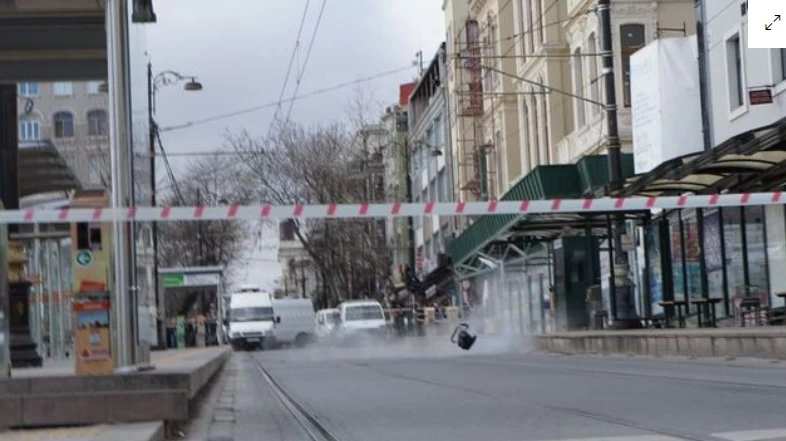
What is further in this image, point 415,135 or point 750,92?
point 415,135

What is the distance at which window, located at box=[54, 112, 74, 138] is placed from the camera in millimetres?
17031

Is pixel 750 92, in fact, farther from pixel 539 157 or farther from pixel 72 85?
pixel 539 157

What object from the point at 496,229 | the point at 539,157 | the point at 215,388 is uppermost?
the point at 539,157

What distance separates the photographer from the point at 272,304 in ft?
199

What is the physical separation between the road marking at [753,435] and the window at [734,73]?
20667 mm

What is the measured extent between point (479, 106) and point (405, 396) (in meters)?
44.1

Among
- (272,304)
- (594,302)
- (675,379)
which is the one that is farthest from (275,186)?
(675,379)

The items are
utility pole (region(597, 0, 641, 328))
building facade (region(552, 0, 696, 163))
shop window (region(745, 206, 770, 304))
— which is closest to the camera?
shop window (region(745, 206, 770, 304))

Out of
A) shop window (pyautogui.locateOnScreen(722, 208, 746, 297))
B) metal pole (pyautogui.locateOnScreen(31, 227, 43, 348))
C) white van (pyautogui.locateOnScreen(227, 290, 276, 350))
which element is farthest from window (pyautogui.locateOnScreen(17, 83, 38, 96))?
white van (pyautogui.locateOnScreen(227, 290, 276, 350))

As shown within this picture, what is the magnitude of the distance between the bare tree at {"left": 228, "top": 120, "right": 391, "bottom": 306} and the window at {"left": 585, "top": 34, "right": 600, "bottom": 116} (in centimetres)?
1683

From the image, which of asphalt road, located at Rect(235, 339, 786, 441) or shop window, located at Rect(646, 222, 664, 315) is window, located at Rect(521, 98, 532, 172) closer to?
shop window, located at Rect(646, 222, 664, 315)

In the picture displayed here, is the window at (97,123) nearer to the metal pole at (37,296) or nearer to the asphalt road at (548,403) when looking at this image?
the asphalt road at (548,403)

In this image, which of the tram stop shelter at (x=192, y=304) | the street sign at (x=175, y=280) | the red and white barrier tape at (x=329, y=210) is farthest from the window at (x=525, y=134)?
the red and white barrier tape at (x=329, y=210)

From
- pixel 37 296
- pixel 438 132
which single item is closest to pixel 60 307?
pixel 37 296
